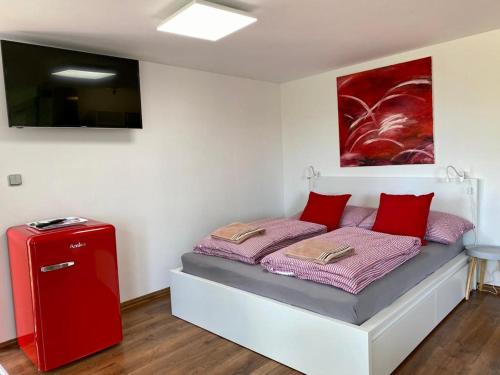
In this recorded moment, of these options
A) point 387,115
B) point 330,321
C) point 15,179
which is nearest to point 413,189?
point 387,115

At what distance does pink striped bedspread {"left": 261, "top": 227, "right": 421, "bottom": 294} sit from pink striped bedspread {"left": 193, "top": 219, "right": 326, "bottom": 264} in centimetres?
21

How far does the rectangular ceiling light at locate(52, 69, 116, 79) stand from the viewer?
2812 mm

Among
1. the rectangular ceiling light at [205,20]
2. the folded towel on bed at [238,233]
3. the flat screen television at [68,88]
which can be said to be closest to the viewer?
the rectangular ceiling light at [205,20]

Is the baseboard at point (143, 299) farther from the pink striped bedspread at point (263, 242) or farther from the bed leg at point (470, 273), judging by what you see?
the bed leg at point (470, 273)

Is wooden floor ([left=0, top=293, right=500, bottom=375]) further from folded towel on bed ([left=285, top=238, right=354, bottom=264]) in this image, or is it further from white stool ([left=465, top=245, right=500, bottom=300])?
folded towel on bed ([left=285, top=238, right=354, bottom=264])

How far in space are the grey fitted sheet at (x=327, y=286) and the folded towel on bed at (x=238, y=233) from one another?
18cm

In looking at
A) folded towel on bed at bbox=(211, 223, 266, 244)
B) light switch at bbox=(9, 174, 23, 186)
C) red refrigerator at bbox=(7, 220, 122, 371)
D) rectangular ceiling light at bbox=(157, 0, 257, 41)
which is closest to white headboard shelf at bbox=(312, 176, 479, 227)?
folded towel on bed at bbox=(211, 223, 266, 244)

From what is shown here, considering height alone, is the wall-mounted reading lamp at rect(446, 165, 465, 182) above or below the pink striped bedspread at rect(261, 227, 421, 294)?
above

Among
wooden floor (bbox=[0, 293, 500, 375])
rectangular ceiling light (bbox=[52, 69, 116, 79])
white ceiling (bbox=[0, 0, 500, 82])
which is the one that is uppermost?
white ceiling (bbox=[0, 0, 500, 82])

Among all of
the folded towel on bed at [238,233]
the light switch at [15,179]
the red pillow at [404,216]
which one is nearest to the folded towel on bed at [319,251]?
the folded towel on bed at [238,233]

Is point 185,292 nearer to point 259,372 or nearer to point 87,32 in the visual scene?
point 259,372

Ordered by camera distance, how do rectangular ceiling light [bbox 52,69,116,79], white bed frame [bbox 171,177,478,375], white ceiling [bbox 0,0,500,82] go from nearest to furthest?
white bed frame [bbox 171,177,478,375] < white ceiling [bbox 0,0,500,82] < rectangular ceiling light [bbox 52,69,116,79]

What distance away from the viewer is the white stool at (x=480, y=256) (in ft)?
9.78

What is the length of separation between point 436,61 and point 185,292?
122 inches
